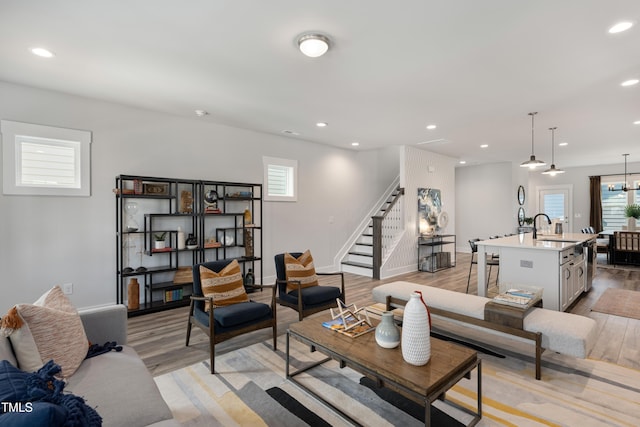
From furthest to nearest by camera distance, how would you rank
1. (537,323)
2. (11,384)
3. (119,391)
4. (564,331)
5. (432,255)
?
(432,255)
(537,323)
(564,331)
(119,391)
(11,384)

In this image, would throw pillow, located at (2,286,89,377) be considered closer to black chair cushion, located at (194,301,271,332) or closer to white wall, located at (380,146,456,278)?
black chair cushion, located at (194,301,271,332)

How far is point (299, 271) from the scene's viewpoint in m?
3.88

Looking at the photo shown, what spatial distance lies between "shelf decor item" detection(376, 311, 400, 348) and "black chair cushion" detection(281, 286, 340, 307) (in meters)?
1.44

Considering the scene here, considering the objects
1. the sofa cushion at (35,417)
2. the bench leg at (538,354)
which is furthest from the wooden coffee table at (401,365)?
the sofa cushion at (35,417)

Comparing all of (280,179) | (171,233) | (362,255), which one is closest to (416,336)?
(171,233)

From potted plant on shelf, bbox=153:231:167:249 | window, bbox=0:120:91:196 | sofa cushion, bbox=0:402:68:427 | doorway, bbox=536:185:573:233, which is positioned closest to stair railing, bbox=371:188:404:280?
potted plant on shelf, bbox=153:231:167:249

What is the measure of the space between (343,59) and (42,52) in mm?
2769

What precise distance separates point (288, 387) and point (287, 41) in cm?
283

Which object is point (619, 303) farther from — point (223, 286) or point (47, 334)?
point (47, 334)

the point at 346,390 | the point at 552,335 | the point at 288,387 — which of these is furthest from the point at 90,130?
the point at 552,335

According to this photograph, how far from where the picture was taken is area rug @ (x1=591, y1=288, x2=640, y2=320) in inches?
164

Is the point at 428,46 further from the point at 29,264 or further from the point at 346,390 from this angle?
the point at 29,264

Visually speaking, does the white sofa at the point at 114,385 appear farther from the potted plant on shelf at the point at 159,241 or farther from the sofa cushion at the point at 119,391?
the potted plant on shelf at the point at 159,241

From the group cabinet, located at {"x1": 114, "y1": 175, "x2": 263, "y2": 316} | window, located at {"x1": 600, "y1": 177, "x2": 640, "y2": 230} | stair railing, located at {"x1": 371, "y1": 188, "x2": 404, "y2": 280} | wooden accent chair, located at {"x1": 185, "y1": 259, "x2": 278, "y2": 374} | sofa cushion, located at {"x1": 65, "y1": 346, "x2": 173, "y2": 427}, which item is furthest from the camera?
window, located at {"x1": 600, "y1": 177, "x2": 640, "y2": 230}
